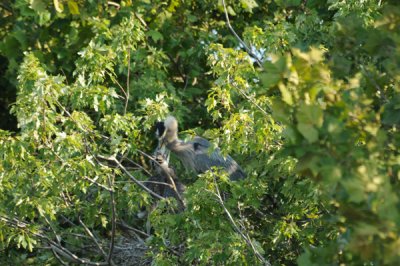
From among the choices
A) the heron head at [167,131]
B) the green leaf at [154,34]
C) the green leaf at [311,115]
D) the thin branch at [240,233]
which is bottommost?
the heron head at [167,131]

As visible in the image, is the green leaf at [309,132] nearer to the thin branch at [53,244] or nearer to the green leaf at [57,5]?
the green leaf at [57,5]

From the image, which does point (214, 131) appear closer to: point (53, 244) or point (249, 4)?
point (53, 244)

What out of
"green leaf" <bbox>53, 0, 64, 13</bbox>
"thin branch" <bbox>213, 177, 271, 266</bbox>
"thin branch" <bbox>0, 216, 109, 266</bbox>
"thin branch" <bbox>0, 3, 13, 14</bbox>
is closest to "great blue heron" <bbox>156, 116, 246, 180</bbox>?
"thin branch" <bbox>0, 216, 109, 266</bbox>

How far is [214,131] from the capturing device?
6578 millimetres

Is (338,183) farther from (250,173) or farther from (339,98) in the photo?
(250,173)

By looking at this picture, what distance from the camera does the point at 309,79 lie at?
3379 millimetres

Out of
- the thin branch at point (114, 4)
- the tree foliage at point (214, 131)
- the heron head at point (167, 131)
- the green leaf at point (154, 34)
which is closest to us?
the tree foliage at point (214, 131)

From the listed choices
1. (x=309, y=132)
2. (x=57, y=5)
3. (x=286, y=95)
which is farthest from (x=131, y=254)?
(x=309, y=132)

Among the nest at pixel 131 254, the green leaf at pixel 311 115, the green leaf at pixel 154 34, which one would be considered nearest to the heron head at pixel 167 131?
the green leaf at pixel 154 34

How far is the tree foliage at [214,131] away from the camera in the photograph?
3.29 meters

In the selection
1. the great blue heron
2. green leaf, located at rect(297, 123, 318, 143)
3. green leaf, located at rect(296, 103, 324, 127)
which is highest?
green leaf, located at rect(296, 103, 324, 127)

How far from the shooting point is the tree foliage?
3285 mm

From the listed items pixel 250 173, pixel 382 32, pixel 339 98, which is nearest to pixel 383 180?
pixel 339 98

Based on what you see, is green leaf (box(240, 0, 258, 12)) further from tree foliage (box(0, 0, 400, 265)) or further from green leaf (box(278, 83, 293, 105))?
green leaf (box(278, 83, 293, 105))
